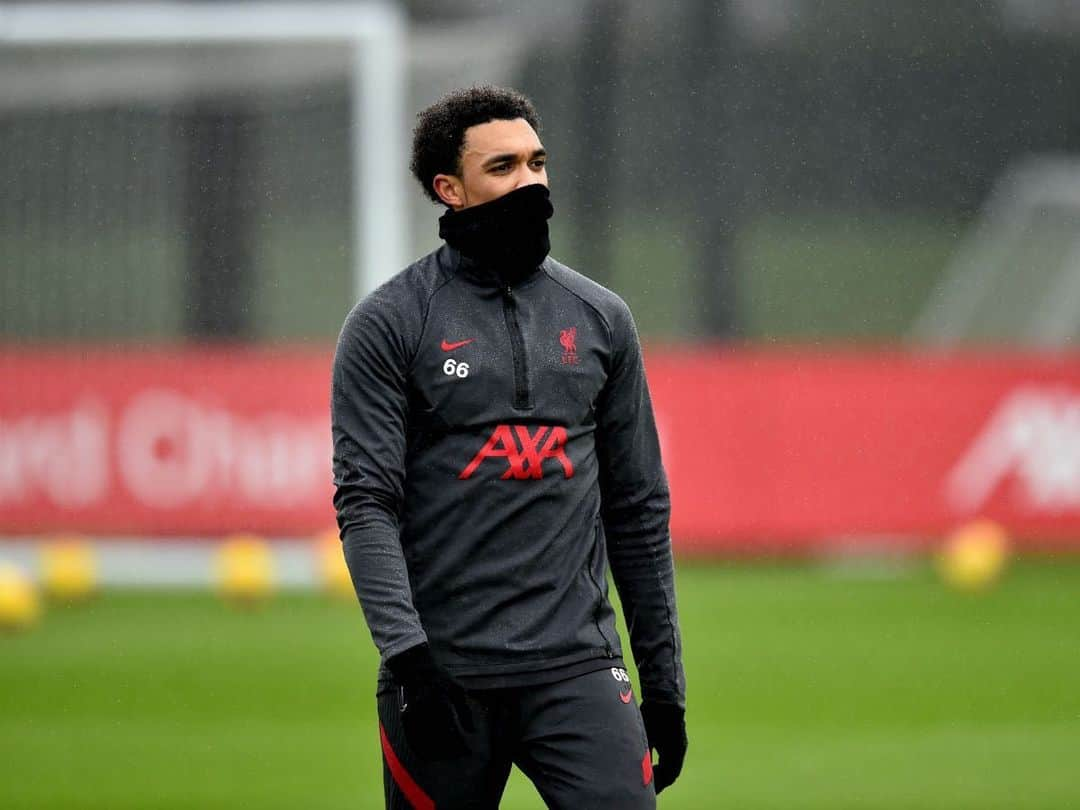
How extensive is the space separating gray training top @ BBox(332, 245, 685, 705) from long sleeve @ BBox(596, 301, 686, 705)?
6 cm

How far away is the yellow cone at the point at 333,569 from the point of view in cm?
1414

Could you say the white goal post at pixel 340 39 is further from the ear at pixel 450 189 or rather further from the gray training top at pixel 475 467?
the gray training top at pixel 475 467

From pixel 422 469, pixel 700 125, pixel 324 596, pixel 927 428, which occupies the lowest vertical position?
pixel 324 596

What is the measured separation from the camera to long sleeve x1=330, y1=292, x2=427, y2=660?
399cm

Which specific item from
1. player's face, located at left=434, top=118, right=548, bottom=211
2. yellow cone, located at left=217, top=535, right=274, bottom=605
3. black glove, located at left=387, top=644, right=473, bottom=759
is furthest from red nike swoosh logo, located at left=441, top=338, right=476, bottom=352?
yellow cone, located at left=217, top=535, right=274, bottom=605

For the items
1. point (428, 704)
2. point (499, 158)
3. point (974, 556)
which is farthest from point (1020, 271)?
point (428, 704)

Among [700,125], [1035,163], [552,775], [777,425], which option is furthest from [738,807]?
[1035,163]

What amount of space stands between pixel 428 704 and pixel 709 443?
1211 cm

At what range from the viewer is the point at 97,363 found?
619 inches

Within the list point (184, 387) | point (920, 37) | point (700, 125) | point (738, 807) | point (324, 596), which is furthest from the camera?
point (920, 37)

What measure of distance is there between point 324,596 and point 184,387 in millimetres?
2365

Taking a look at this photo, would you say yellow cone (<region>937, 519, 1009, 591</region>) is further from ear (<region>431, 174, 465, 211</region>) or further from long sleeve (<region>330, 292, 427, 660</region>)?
long sleeve (<region>330, 292, 427, 660</region>)

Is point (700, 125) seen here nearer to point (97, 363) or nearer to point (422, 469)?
point (97, 363)

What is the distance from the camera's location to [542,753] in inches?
162
